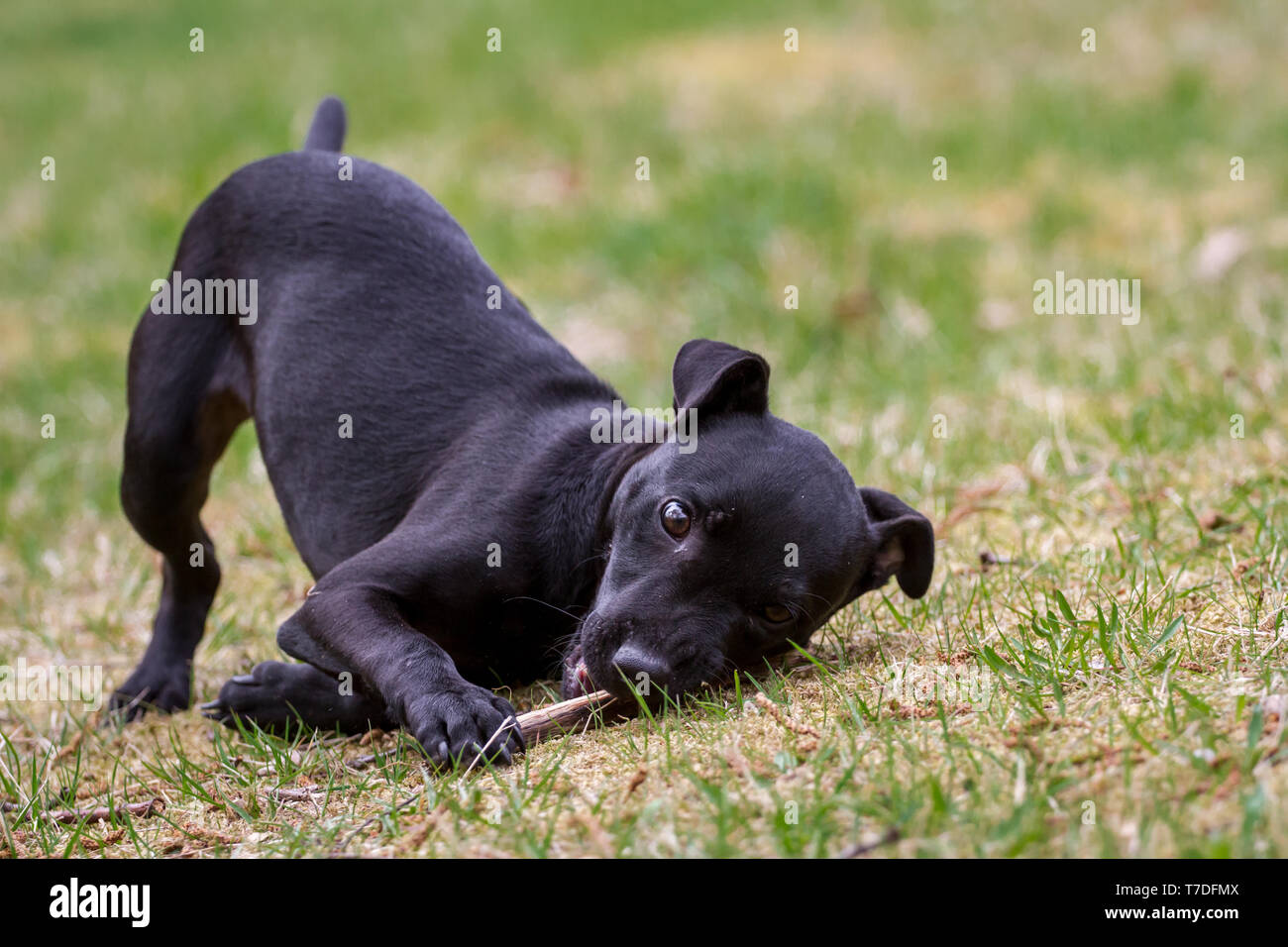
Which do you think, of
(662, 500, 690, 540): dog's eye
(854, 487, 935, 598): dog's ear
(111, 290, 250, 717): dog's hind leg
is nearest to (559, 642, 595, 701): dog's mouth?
(662, 500, 690, 540): dog's eye

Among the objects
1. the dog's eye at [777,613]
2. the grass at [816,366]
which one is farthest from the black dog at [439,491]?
the grass at [816,366]

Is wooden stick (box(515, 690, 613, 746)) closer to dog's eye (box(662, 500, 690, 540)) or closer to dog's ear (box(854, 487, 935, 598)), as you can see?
dog's eye (box(662, 500, 690, 540))

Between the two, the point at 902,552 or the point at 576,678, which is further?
the point at 902,552

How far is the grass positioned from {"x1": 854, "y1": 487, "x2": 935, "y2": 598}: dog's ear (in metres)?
0.14

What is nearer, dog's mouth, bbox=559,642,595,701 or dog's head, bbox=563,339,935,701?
dog's head, bbox=563,339,935,701

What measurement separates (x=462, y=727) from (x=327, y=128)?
284 cm

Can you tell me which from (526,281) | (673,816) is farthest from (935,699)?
(526,281)

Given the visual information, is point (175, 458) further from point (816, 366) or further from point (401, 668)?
point (816, 366)

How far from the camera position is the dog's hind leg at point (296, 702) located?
12.1 feet

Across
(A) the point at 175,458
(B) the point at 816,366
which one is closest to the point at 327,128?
(A) the point at 175,458

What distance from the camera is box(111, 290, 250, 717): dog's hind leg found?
4.39 m

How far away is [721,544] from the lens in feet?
10.8

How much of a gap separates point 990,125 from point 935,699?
24.1 feet
